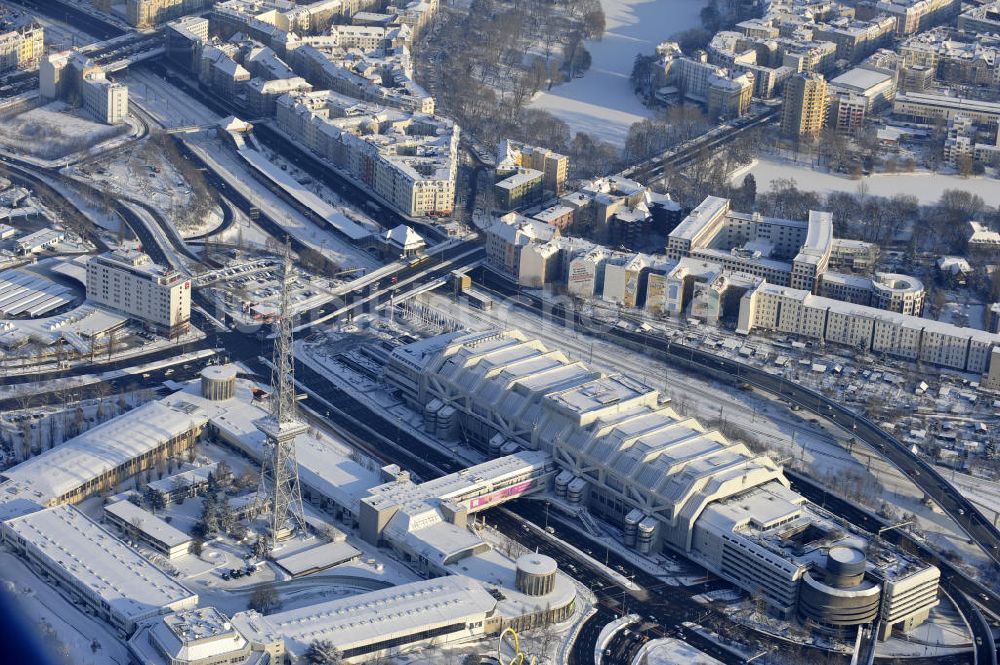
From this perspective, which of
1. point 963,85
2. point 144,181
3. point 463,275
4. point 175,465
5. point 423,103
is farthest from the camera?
point 963,85

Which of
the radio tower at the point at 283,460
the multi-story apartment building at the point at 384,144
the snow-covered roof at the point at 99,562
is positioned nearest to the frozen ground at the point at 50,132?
the multi-story apartment building at the point at 384,144

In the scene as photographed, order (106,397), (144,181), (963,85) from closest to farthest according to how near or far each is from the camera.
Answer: (106,397) → (144,181) → (963,85)

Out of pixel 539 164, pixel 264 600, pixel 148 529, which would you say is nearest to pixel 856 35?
pixel 539 164

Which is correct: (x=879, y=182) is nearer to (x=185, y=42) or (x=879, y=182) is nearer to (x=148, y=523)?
(x=185, y=42)

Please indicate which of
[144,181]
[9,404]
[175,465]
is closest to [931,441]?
[175,465]

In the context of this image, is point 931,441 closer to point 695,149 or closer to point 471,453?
point 471,453

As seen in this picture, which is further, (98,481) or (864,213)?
(864,213)
